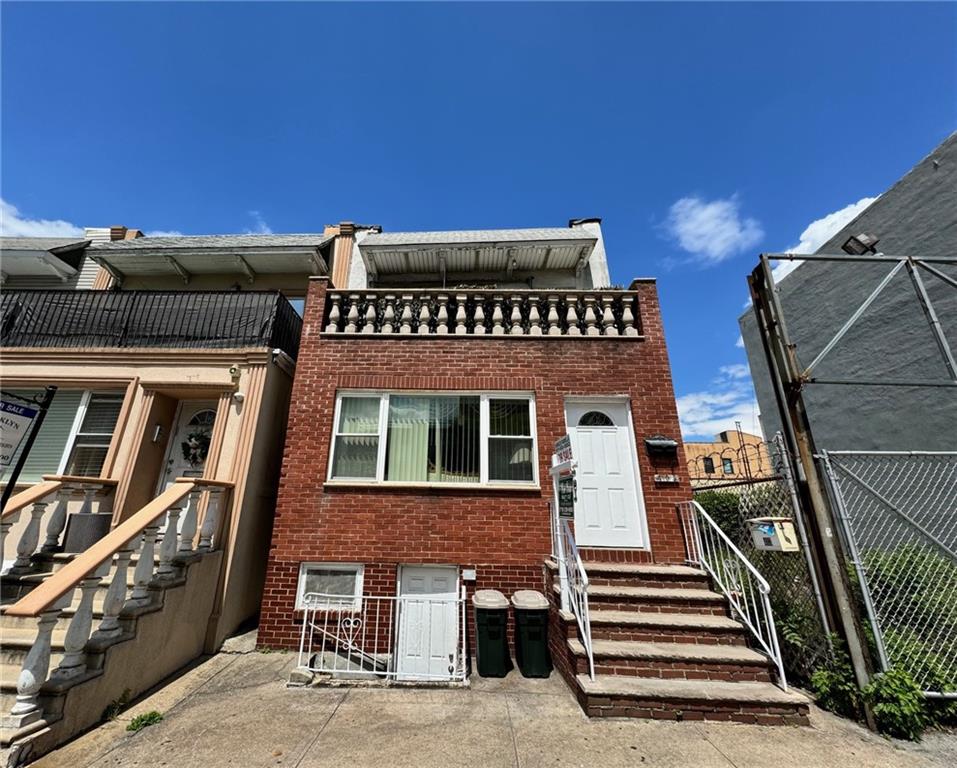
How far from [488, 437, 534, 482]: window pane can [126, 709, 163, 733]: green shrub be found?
15.5 feet

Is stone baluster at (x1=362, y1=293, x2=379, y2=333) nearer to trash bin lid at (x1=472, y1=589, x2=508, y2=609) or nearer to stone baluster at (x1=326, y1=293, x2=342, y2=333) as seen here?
stone baluster at (x1=326, y1=293, x2=342, y2=333)

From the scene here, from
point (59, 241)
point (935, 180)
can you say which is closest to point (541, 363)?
point (935, 180)

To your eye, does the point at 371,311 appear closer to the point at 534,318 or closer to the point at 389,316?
the point at 389,316

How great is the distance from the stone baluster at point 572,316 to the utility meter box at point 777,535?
13.3 feet

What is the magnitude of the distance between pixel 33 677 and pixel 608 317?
27.7 feet

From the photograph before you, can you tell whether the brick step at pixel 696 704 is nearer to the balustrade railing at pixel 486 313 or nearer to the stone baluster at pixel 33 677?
the stone baluster at pixel 33 677

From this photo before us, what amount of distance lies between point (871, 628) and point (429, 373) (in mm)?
6601

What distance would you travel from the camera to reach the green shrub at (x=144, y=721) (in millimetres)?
3712

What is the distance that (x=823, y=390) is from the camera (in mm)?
A: 9898

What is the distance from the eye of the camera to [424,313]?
7.58 metres

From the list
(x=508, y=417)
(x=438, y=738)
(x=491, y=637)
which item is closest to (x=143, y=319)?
(x=508, y=417)

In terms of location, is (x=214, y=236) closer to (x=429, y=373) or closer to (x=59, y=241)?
(x=59, y=241)

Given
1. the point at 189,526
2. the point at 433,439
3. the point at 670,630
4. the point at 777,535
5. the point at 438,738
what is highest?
the point at 433,439

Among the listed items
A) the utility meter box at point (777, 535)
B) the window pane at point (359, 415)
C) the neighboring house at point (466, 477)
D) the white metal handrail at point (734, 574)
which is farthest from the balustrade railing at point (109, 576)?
the utility meter box at point (777, 535)
